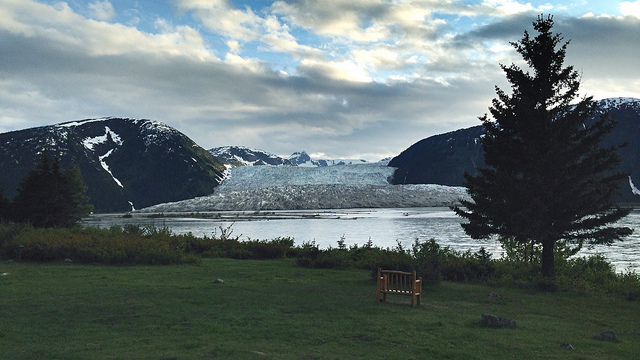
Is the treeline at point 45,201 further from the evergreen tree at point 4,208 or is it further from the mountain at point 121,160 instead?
the mountain at point 121,160

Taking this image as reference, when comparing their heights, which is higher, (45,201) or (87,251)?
(45,201)

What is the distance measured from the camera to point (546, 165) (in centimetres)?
1920

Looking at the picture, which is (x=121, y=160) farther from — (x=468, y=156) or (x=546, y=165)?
(x=546, y=165)

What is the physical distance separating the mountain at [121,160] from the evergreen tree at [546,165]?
12701 centimetres

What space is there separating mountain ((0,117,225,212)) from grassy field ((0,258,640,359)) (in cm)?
12855

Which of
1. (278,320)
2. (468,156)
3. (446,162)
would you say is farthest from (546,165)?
(468,156)

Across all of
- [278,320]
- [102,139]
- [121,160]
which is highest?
[102,139]

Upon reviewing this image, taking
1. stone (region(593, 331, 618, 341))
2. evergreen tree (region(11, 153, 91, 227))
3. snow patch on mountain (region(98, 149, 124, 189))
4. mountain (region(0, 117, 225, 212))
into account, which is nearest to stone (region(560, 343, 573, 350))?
stone (region(593, 331, 618, 341))

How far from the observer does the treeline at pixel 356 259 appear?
60.6ft

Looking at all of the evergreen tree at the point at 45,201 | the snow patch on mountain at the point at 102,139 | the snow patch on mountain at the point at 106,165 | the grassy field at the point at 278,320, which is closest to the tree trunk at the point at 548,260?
the grassy field at the point at 278,320

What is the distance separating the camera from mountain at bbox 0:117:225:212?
14588cm

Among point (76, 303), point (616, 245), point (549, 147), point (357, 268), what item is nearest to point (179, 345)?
point (76, 303)

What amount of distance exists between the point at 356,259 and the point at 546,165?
10292 millimetres

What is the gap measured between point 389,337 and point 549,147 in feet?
43.3
